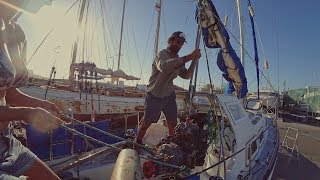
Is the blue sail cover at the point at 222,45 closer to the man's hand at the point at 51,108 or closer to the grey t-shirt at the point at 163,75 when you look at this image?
the grey t-shirt at the point at 163,75

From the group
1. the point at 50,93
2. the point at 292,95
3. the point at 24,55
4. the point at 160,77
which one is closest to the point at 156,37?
the point at 50,93

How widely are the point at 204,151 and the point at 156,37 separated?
70.7 ft

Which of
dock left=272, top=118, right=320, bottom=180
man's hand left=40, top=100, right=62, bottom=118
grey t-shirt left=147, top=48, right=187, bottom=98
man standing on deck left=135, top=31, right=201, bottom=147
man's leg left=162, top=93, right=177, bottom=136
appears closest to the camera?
man's hand left=40, top=100, right=62, bottom=118

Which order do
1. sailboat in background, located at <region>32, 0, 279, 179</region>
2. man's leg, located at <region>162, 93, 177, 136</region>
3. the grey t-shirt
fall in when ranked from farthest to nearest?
man's leg, located at <region>162, 93, 177, 136</region>, the grey t-shirt, sailboat in background, located at <region>32, 0, 279, 179</region>

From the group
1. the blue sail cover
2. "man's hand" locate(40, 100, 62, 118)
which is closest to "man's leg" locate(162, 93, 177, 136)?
the blue sail cover

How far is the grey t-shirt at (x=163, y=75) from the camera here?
4.89 m

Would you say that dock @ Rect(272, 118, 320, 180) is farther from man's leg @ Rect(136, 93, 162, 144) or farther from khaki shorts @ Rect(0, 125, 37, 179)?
khaki shorts @ Rect(0, 125, 37, 179)

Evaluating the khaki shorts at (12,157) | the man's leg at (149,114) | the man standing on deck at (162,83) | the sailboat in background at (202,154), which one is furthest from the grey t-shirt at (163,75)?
the khaki shorts at (12,157)

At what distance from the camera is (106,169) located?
4633 millimetres

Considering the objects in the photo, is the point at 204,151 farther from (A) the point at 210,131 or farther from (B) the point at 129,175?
(B) the point at 129,175

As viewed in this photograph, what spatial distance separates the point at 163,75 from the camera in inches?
200

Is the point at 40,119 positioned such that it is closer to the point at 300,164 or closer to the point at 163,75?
the point at 163,75

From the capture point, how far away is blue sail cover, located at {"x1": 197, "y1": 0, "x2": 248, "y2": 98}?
6.72m

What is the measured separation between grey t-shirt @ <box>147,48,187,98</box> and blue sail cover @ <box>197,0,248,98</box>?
1.38 metres
